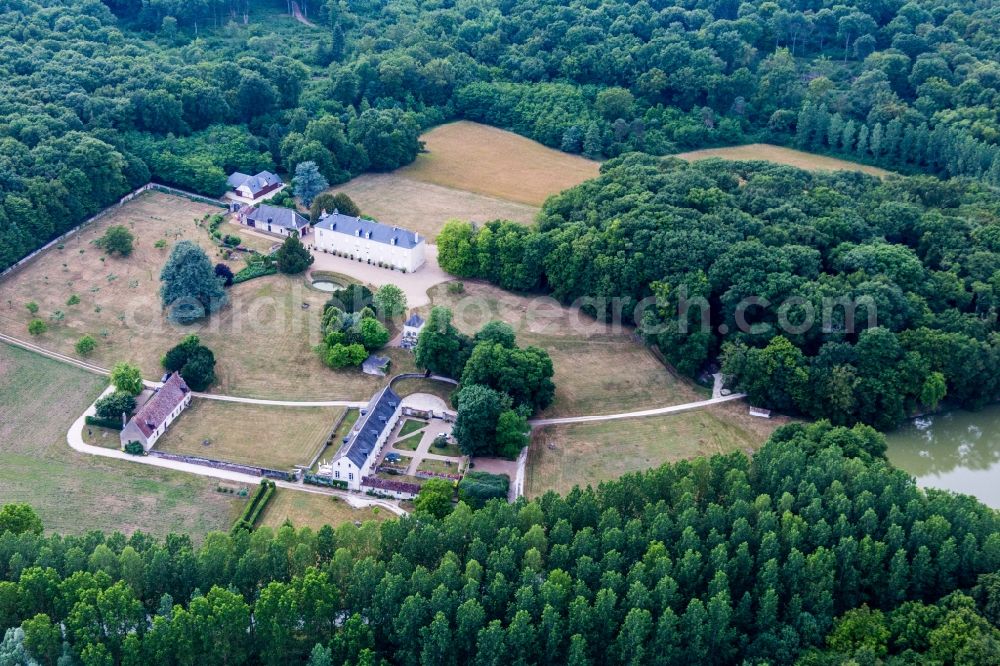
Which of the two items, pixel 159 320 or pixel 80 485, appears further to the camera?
pixel 159 320

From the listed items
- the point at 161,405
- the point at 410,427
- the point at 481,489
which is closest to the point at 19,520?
the point at 161,405

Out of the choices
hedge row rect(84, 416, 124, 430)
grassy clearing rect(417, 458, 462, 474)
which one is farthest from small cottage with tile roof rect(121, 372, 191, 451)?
grassy clearing rect(417, 458, 462, 474)

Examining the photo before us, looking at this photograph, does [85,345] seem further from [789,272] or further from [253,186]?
[789,272]

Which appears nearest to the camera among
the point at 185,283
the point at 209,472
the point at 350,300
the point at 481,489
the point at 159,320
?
the point at 481,489

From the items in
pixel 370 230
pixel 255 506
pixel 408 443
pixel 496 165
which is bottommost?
pixel 255 506

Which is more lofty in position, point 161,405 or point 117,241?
point 117,241

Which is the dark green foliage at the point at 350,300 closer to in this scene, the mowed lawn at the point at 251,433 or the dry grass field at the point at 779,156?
the mowed lawn at the point at 251,433

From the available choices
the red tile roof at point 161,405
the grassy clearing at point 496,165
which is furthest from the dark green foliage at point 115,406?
the grassy clearing at point 496,165
